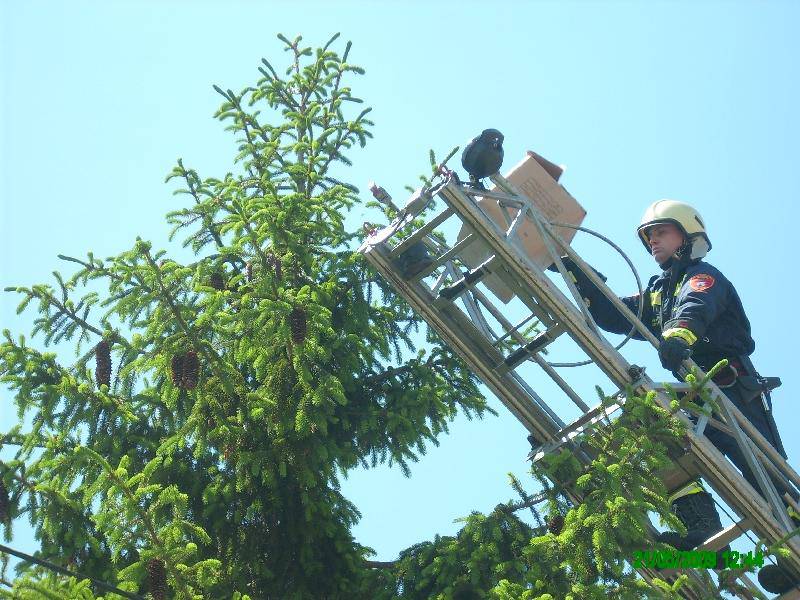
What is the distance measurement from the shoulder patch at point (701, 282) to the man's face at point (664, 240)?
2.26 ft

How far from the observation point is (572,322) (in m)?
8.24

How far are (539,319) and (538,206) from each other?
2.63ft

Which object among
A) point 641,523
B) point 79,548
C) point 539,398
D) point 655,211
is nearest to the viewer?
point 641,523

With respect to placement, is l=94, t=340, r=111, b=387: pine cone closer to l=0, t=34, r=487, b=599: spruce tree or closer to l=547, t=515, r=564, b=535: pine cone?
l=0, t=34, r=487, b=599: spruce tree

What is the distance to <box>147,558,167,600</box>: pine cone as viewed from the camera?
734cm

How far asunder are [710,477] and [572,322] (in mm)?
1319

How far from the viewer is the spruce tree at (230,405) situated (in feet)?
25.9

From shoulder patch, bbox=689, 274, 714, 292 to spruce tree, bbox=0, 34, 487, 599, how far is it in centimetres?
195

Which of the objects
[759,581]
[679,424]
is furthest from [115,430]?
[759,581]

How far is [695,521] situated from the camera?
8641mm

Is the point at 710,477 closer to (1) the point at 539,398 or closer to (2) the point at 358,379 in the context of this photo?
(1) the point at 539,398

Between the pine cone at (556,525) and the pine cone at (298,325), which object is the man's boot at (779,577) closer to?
the pine cone at (556,525)
